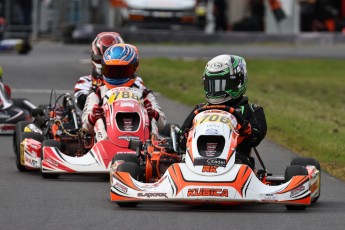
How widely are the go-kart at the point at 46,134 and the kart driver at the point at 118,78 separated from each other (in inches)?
14.2

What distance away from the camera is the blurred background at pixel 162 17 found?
1478 inches

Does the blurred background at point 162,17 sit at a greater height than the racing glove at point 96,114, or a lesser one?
lesser

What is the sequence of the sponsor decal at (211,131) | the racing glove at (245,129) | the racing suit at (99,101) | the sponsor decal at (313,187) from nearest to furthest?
the sponsor decal at (211,131), the sponsor decal at (313,187), the racing glove at (245,129), the racing suit at (99,101)

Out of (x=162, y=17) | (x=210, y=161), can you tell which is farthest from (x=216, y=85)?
(x=162, y=17)

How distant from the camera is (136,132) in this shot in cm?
1161

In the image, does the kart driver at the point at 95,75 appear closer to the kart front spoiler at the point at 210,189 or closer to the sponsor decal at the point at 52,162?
the sponsor decal at the point at 52,162

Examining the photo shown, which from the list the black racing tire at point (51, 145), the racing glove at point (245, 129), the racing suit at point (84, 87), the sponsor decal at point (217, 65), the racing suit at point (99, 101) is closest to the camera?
the racing glove at point (245, 129)

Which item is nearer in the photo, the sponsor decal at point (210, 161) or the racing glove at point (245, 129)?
the sponsor decal at point (210, 161)

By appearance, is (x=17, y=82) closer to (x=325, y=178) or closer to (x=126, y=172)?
(x=325, y=178)

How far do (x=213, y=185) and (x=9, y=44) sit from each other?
78.9 feet

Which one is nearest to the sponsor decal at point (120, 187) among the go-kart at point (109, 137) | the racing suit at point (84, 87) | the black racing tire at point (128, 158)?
the black racing tire at point (128, 158)

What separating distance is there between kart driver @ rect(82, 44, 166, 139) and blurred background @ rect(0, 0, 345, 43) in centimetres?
2404

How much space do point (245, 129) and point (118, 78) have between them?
2570 mm

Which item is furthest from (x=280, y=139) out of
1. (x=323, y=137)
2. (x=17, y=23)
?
(x=17, y=23)
